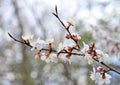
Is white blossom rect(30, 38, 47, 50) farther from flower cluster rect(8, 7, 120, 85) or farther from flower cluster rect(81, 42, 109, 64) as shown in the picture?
flower cluster rect(81, 42, 109, 64)

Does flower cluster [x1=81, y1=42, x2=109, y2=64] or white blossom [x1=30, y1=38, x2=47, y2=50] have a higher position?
white blossom [x1=30, y1=38, x2=47, y2=50]

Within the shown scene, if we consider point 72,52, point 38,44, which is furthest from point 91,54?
point 38,44

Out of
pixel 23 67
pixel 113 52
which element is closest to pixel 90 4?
pixel 23 67

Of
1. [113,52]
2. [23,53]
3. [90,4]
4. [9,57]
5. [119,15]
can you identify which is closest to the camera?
[113,52]

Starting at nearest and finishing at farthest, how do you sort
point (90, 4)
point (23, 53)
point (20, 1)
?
point (90, 4), point (23, 53), point (20, 1)

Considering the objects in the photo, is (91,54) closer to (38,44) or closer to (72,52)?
(72,52)

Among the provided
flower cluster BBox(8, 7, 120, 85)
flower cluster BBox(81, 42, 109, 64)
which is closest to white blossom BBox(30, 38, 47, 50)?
flower cluster BBox(8, 7, 120, 85)

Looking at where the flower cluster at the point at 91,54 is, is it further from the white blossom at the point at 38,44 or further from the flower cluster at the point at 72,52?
the white blossom at the point at 38,44

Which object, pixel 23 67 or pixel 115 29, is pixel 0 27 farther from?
pixel 115 29

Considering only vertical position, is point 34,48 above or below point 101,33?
below

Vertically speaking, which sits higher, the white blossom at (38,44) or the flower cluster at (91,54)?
the white blossom at (38,44)

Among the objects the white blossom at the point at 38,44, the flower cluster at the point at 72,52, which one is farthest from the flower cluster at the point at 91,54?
the white blossom at the point at 38,44
